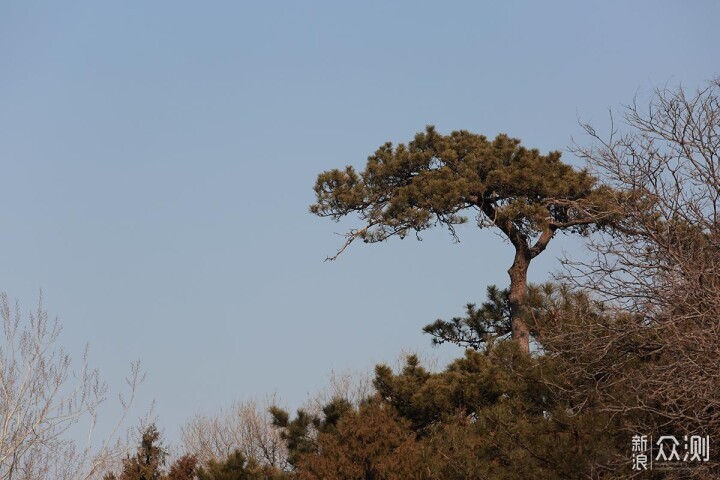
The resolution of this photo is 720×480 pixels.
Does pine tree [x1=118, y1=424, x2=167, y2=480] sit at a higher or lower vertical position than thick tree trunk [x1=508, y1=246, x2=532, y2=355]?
lower

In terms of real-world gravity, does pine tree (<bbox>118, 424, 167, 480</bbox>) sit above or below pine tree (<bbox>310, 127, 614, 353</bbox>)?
below

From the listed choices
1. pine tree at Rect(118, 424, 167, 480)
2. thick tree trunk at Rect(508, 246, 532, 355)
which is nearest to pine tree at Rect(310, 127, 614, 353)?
thick tree trunk at Rect(508, 246, 532, 355)

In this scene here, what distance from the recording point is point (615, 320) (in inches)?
433

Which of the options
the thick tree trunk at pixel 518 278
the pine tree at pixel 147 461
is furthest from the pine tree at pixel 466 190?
the pine tree at pixel 147 461

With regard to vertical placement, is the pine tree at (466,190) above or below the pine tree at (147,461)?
above

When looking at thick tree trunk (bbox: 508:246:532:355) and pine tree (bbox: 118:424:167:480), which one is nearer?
pine tree (bbox: 118:424:167:480)

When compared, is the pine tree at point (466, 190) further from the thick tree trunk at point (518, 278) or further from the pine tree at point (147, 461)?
the pine tree at point (147, 461)

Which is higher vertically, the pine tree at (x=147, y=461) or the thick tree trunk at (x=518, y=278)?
the thick tree trunk at (x=518, y=278)

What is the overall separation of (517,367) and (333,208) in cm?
920

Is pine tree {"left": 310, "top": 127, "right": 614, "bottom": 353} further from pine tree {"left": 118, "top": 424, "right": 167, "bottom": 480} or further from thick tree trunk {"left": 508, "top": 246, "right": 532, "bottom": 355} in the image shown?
pine tree {"left": 118, "top": 424, "right": 167, "bottom": 480}

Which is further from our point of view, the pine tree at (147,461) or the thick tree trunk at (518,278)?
the thick tree trunk at (518,278)

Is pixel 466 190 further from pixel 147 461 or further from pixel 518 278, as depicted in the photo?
pixel 147 461

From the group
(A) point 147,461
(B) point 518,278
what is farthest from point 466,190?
(A) point 147,461

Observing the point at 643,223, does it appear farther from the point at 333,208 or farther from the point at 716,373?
the point at 333,208
